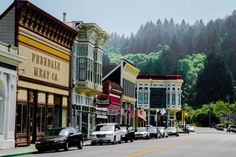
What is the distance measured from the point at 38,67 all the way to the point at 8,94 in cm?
623

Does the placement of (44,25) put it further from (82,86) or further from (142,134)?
(142,134)

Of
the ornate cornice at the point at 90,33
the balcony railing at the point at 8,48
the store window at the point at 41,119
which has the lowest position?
the store window at the point at 41,119

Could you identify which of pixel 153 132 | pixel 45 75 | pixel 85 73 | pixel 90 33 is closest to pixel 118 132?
pixel 45 75

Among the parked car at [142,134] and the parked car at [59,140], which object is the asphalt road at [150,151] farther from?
the parked car at [142,134]

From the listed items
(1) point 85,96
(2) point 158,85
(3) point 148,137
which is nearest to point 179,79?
(2) point 158,85

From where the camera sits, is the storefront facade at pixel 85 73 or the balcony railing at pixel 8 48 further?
the storefront facade at pixel 85 73

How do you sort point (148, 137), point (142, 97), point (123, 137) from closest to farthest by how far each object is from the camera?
point (123, 137), point (148, 137), point (142, 97)

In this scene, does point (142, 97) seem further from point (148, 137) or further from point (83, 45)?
point (83, 45)

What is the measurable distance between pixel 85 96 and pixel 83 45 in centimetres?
536

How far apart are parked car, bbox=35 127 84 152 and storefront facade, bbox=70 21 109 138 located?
13999 millimetres

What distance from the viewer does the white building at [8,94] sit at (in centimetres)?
3472

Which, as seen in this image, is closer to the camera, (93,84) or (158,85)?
(93,84)

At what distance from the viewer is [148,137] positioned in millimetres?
60656

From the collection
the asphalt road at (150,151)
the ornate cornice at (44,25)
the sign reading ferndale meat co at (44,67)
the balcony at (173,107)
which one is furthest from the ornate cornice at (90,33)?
the balcony at (173,107)
